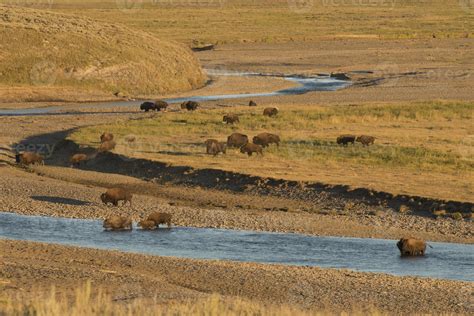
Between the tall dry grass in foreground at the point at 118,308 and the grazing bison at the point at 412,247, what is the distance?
7777 mm

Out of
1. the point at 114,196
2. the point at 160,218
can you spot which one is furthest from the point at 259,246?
the point at 114,196

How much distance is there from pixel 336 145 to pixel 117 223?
1718 cm

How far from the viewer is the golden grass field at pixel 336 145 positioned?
38812 mm

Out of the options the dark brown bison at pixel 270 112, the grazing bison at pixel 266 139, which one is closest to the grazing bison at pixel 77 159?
the grazing bison at pixel 266 139

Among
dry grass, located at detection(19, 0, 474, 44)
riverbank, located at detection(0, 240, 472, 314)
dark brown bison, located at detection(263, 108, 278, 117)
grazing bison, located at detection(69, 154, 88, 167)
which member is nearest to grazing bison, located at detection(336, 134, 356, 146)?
grazing bison, located at detection(69, 154, 88, 167)

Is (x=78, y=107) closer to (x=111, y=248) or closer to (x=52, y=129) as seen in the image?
(x=52, y=129)

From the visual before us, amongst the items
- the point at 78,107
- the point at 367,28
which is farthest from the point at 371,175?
the point at 367,28

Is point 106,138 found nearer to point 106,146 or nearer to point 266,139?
point 106,146

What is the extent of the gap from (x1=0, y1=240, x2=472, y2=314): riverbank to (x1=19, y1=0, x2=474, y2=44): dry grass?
9512 centimetres

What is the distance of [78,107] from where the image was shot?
215 feet

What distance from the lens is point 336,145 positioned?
46.0 meters

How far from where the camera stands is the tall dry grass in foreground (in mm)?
17203

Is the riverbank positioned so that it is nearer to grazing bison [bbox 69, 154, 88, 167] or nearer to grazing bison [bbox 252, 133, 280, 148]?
grazing bison [bbox 69, 154, 88, 167]

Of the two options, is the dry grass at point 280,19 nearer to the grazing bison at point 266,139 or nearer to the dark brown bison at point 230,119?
the dark brown bison at point 230,119
